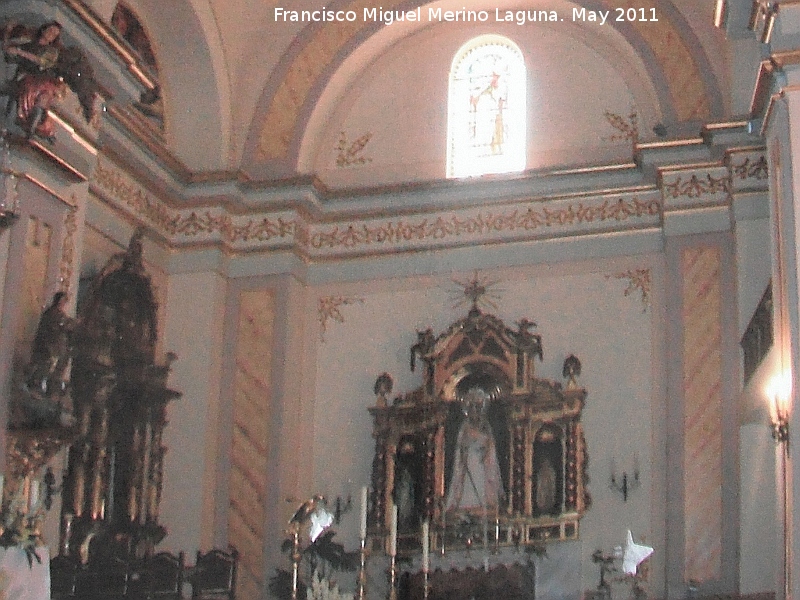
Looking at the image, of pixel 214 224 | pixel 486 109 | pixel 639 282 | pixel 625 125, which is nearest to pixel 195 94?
pixel 214 224

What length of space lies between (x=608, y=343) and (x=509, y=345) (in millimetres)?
1017

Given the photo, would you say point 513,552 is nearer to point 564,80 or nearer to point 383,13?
point 564,80

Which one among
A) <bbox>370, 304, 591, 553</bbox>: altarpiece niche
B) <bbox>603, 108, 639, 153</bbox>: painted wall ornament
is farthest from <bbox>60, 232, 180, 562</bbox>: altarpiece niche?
<bbox>603, 108, 639, 153</bbox>: painted wall ornament

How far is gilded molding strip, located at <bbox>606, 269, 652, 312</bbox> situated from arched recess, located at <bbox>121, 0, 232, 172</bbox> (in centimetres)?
456

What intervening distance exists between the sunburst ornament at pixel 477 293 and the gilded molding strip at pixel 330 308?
3.67ft

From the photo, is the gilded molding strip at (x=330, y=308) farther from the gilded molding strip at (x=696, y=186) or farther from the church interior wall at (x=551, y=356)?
the gilded molding strip at (x=696, y=186)

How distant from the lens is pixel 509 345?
45.0 feet

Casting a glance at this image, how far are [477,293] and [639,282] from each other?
172 cm

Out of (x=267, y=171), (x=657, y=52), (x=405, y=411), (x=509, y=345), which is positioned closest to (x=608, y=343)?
(x=509, y=345)

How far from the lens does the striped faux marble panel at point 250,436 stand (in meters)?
13.5

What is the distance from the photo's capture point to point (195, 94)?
14766mm

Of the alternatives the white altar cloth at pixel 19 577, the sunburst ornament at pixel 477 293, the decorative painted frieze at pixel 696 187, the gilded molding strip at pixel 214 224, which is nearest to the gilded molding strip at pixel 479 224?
the decorative painted frieze at pixel 696 187

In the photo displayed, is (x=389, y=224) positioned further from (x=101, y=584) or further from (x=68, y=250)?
(x=101, y=584)

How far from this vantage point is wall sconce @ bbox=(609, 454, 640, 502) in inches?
511
